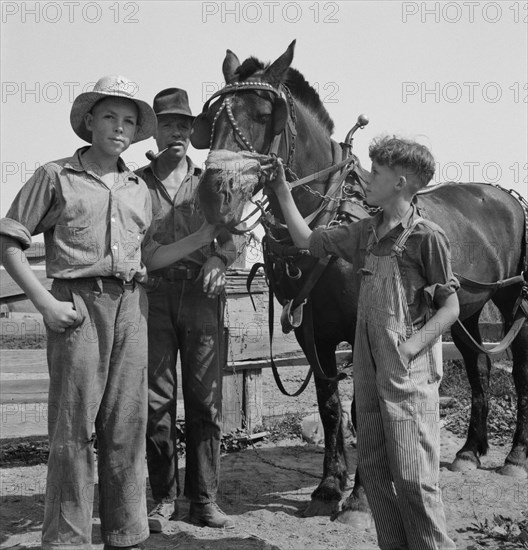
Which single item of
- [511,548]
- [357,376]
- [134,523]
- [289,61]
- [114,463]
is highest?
[289,61]

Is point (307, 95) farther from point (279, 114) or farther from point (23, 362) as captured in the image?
point (23, 362)

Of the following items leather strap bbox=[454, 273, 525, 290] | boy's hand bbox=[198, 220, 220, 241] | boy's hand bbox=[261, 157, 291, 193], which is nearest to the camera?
boy's hand bbox=[198, 220, 220, 241]

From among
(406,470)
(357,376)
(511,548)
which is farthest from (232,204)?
(511,548)

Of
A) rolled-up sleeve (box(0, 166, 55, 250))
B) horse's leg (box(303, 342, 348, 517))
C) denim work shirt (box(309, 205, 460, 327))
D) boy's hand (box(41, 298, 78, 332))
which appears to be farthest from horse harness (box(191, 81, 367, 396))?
boy's hand (box(41, 298, 78, 332))

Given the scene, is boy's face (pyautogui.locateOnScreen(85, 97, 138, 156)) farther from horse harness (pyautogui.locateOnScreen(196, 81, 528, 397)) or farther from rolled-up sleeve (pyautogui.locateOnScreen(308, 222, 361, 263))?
rolled-up sleeve (pyautogui.locateOnScreen(308, 222, 361, 263))

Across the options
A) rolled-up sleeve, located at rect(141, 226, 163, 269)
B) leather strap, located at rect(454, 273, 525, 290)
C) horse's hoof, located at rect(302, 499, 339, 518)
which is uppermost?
rolled-up sleeve, located at rect(141, 226, 163, 269)

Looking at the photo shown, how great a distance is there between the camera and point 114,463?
2.98 m

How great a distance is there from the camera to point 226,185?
125 inches

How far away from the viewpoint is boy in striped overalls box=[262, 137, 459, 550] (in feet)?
9.32

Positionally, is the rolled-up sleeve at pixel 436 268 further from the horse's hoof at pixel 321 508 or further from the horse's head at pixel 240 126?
the horse's hoof at pixel 321 508

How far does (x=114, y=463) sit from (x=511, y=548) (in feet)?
7.01

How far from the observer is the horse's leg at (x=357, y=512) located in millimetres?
4043

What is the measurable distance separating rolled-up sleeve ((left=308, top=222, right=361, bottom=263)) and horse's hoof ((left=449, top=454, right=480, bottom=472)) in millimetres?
2838

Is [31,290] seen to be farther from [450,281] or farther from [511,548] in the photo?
[511,548]
